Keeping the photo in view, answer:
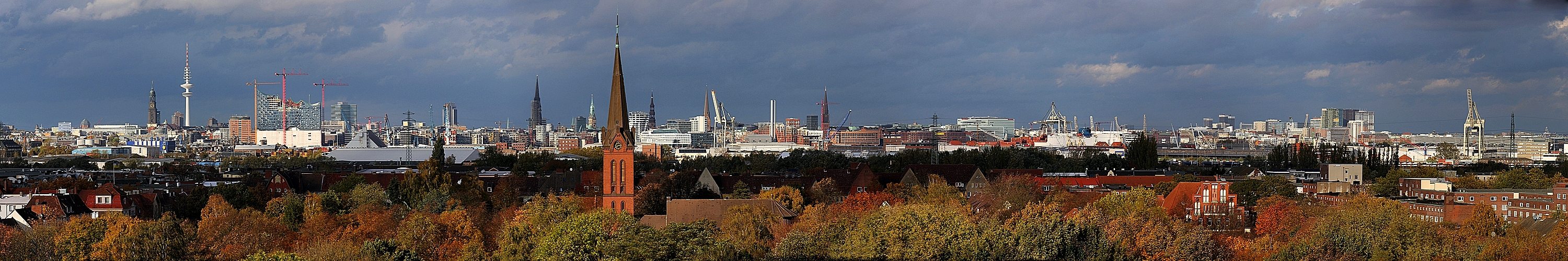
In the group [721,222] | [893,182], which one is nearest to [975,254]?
[721,222]

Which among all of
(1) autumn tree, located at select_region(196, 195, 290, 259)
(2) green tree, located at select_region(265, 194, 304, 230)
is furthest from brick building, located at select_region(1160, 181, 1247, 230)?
(1) autumn tree, located at select_region(196, 195, 290, 259)

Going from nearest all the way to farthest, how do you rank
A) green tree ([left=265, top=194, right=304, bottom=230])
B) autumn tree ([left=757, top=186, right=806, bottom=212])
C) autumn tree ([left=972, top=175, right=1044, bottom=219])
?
green tree ([left=265, top=194, right=304, bottom=230]) < autumn tree ([left=972, top=175, right=1044, bottom=219]) < autumn tree ([left=757, top=186, right=806, bottom=212])

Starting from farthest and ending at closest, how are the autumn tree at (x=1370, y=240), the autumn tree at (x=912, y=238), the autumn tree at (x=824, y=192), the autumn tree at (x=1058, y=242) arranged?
the autumn tree at (x=824, y=192)
the autumn tree at (x=1370, y=240)
the autumn tree at (x=1058, y=242)
the autumn tree at (x=912, y=238)

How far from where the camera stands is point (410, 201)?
165 ft

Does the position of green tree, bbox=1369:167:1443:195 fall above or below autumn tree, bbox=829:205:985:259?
below

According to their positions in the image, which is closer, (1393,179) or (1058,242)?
(1058,242)

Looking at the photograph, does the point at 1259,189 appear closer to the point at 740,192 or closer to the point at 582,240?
the point at 740,192

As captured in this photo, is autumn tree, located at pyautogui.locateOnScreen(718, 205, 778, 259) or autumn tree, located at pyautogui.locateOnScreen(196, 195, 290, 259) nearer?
autumn tree, located at pyautogui.locateOnScreen(718, 205, 778, 259)

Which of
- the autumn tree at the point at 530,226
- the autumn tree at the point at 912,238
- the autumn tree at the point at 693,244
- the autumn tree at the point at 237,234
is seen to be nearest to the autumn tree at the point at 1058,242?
the autumn tree at the point at 912,238

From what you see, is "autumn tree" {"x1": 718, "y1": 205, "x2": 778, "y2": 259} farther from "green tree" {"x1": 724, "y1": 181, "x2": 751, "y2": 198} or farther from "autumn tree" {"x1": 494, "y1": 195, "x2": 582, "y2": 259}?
"green tree" {"x1": 724, "y1": 181, "x2": 751, "y2": 198}

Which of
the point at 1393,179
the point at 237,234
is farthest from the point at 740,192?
the point at 1393,179

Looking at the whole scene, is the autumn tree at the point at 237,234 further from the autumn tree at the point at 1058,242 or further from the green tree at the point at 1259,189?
the green tree at the point at 1259,189

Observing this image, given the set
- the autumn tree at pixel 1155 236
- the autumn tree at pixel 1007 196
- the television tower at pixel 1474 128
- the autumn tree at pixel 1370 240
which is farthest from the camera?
the television tower at pixel 1474 128

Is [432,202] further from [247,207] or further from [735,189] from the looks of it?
[735,189]
